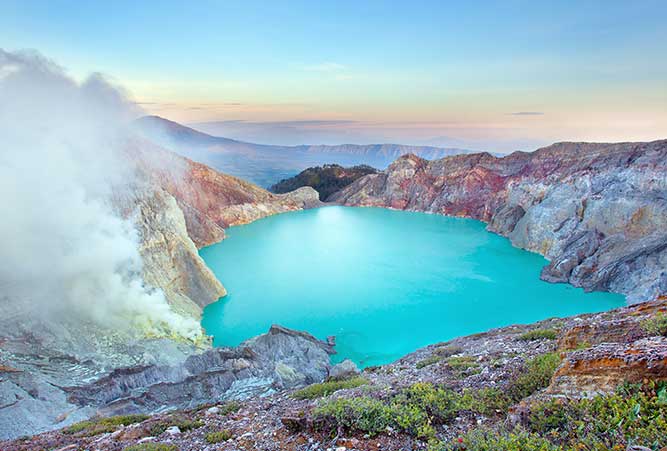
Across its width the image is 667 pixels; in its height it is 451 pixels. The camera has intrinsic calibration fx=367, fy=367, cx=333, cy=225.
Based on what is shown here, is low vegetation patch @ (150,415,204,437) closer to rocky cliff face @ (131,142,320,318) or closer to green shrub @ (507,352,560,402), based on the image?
green shrub @ (507,352,560,402)

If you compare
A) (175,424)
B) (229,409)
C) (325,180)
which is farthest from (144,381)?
(325,180)

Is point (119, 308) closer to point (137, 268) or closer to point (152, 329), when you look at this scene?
point (152, 329)

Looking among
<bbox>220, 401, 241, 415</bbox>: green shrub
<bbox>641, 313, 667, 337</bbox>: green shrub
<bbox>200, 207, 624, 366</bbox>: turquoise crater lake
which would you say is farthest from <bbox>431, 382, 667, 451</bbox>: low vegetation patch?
<bbox>200, 207, 624, 366</bbox>: turquoise crater lake

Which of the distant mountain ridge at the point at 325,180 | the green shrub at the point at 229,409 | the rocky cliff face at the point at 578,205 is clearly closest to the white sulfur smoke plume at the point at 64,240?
the green shrub at the point at 229,409

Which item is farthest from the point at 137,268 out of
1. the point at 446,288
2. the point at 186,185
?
the point at 186,185

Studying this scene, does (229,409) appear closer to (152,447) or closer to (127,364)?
(152,447)
